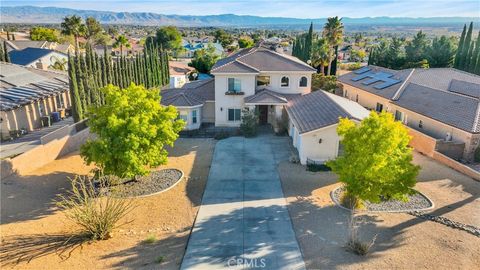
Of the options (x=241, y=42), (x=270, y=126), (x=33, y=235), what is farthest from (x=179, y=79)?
(x=241, y=42)

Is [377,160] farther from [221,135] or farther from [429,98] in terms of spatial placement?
[429,98]

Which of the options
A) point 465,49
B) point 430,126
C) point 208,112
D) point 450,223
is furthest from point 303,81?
point 465,49

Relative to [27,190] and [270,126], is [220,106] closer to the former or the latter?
[270,126]

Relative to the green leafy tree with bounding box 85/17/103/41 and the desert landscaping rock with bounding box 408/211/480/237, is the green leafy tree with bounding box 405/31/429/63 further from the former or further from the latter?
the green leafy tree with bounding box 85/17/103/41

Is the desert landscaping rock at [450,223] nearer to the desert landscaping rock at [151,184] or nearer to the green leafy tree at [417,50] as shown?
the desert landscaping rock at [151,184]

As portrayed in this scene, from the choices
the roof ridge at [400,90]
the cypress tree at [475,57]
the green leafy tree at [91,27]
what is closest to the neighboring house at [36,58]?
the green leafy tree at [91,27]
